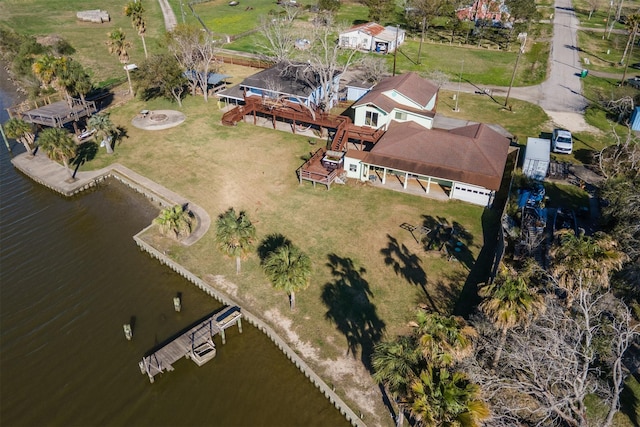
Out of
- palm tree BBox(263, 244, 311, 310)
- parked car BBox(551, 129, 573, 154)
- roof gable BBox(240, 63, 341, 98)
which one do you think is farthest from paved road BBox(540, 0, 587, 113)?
palm tree BBox(263, 244, 311, 310)

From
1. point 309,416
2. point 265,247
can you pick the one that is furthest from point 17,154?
point 309,416

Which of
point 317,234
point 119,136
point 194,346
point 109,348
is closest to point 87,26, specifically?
point 119,136

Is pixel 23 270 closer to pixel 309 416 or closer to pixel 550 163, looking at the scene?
pixel 309 416

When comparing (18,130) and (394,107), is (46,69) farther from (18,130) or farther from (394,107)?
(394,107)

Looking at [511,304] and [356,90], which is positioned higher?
[511,304]

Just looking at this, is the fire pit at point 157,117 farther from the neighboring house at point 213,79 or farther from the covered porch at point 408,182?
the covered porch at point 408,182

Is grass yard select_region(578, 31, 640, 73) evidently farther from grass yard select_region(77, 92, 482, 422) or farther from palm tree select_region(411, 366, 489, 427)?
palm tree select_region(411, 366, 489, 427)

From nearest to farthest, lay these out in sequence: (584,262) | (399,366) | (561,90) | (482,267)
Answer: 1. (399,366)
2. (584,262)
3. (482,267)
4. (561,90)
